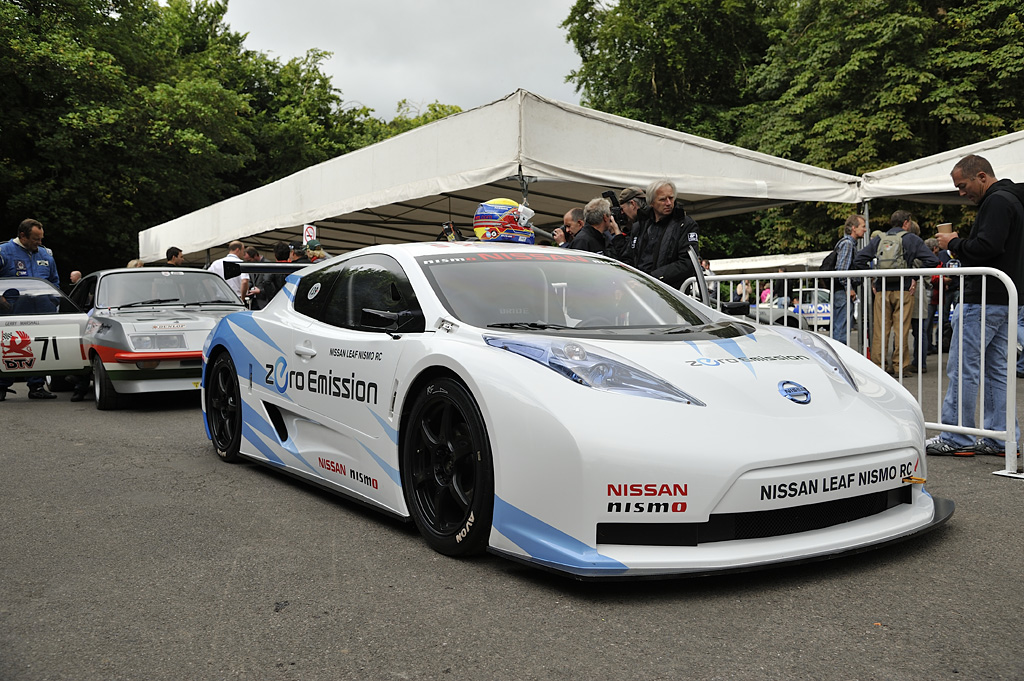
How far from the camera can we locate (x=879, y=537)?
318cm

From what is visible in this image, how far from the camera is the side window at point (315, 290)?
4730 millimetres

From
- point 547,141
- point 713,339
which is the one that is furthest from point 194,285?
point 713,339

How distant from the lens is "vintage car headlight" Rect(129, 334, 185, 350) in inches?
321

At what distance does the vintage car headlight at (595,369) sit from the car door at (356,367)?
2.18 ft

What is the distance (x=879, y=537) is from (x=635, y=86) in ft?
117

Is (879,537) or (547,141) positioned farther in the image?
(547,141)

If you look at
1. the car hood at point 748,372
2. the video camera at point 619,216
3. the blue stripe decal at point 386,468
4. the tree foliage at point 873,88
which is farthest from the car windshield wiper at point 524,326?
the tree foliage at point 873,88

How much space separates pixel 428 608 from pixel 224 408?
3143mm

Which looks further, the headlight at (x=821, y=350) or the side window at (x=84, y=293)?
the side window at (x=84, y=293)

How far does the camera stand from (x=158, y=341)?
823cm

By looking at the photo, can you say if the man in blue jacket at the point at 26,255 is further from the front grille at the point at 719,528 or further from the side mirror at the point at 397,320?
the front grille at the point at 719,528

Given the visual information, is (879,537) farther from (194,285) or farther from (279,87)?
(279,87)

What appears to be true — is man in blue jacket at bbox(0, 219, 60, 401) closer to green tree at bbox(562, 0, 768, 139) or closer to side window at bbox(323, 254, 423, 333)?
side window at bbox(323, 254, 423, 333)

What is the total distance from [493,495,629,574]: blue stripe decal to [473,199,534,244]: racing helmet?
4.68m
